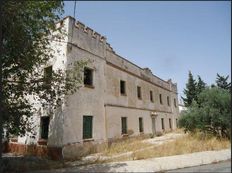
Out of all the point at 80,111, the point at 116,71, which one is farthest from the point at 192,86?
the point at 80,111

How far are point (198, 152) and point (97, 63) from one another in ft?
28.1

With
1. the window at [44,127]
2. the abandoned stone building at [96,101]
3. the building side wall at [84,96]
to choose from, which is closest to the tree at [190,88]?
the abandoned stone building at [96,101]

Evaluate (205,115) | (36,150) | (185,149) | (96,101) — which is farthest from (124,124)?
(36,150)

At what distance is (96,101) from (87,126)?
186 cm

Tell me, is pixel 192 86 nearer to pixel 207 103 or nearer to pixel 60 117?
pixel 207 103

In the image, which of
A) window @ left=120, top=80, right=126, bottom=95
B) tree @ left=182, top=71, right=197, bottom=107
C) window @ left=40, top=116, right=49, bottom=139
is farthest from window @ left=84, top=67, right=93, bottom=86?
tree @ left=182, top=71, right=197, bottom=107

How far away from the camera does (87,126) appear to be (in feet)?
44.0

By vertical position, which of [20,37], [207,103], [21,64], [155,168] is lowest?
[155,168]

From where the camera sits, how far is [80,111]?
12930mm

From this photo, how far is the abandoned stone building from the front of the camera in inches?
478

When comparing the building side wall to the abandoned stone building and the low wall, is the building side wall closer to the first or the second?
Result: the abandoned stone building

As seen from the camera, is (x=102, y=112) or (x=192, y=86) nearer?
(x=102, y=112)

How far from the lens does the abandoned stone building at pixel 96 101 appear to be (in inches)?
478

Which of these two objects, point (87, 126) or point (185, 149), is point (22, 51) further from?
point (185, 149)
